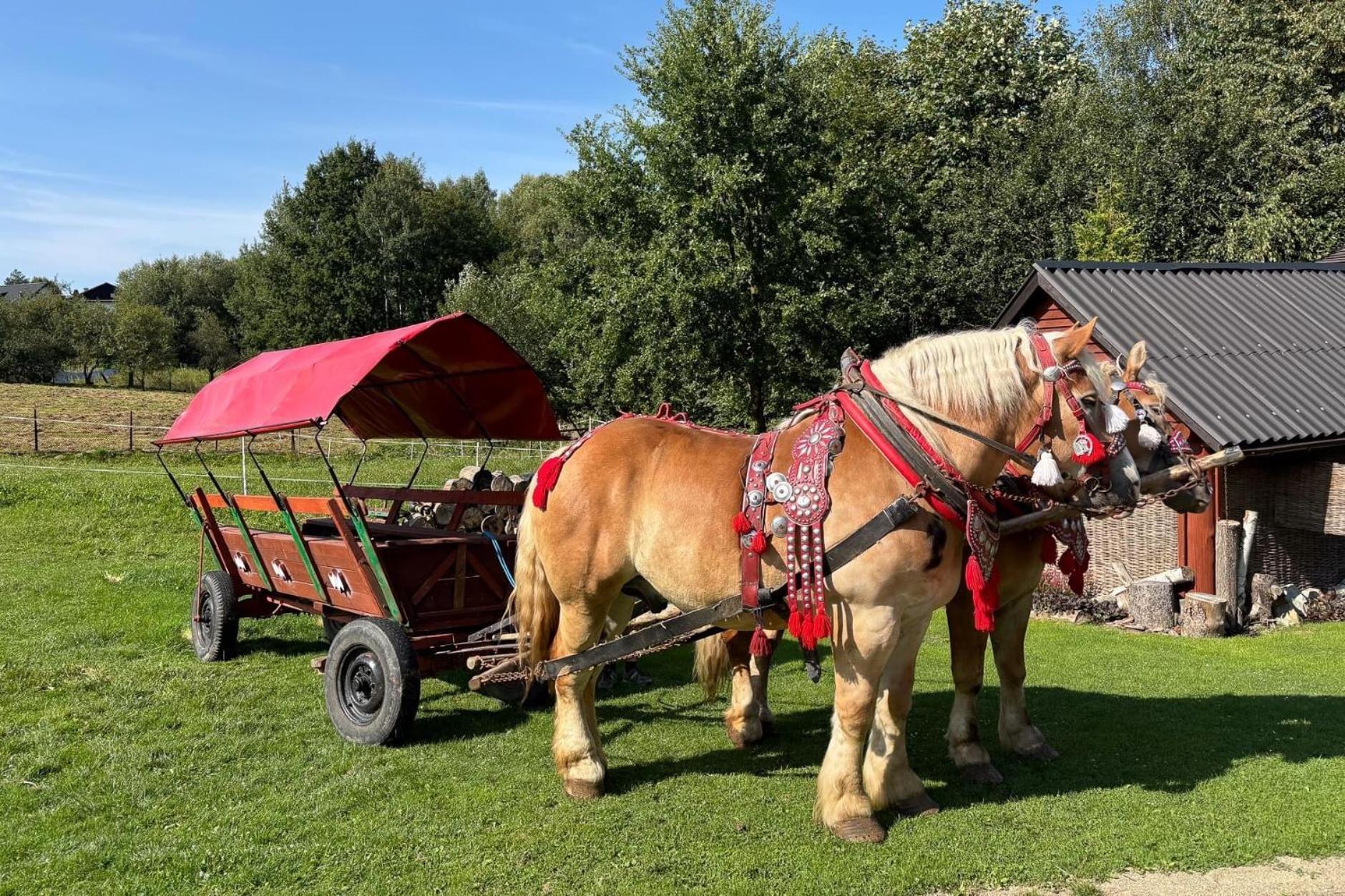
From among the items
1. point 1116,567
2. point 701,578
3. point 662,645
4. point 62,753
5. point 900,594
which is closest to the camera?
point 900,594

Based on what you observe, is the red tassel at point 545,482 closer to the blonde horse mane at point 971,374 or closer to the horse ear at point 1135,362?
the blonde horse mane at point 971,374

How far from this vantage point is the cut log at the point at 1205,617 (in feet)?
29.8

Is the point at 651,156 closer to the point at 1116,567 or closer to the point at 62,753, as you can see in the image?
the point at 1116,567

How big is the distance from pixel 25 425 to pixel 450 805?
914 inches

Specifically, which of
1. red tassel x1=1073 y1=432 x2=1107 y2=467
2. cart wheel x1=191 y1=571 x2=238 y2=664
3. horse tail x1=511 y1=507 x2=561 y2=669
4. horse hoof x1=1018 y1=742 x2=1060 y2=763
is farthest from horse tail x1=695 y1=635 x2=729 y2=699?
cart wheel x1=191 y1=571 x2=238 y2=664

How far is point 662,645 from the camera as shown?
453 centimetres

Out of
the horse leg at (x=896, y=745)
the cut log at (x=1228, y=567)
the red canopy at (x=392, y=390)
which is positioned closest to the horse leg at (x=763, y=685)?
the horse leg at (x=896, y=745)

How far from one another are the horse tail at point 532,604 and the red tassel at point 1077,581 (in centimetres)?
259

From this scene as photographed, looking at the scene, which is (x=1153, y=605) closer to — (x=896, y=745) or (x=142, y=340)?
(x=896, y=745)

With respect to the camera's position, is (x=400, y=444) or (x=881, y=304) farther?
(x=400, y=444)

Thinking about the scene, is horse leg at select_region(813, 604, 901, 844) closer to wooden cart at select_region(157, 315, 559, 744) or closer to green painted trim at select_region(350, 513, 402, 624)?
wooden cart at select_region(157, 315, 559, 744)

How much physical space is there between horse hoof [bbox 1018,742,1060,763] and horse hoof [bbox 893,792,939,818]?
3.37ft

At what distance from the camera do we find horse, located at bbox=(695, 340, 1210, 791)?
14.2 feet

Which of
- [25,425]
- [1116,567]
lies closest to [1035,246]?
[1116,567]
